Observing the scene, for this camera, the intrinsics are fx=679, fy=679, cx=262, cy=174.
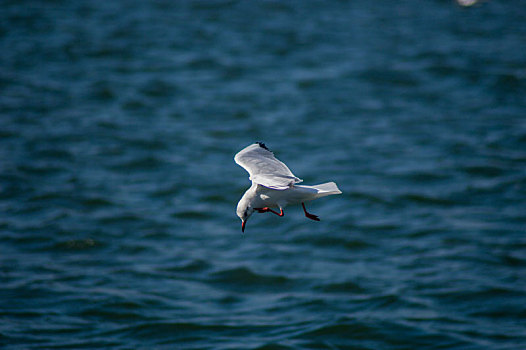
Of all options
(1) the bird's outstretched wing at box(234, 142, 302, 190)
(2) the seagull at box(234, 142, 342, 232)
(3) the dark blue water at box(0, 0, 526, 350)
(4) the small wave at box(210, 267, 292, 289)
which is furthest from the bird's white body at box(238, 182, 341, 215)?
(4) the small wave at box(210, 267, 292, 289)

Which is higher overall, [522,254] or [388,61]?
[388,61]

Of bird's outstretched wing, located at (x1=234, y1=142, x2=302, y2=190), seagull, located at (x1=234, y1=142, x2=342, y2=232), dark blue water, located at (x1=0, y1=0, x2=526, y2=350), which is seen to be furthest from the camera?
dark blue water, located at (x1=0, y1=0, x2=526, y2=350)

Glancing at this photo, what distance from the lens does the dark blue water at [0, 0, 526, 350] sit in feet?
33.4

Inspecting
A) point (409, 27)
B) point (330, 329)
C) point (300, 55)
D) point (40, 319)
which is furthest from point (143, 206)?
point (409, 27)

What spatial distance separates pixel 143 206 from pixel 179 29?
928cm

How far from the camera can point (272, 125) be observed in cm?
1722

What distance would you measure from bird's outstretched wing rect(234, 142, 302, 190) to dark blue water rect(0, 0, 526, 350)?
3871mm

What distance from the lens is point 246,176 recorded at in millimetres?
15414

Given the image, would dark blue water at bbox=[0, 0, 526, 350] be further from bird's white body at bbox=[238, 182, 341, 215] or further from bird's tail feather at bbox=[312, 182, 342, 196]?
bird's tail feather at bbox=[312, 182, 342, 196]

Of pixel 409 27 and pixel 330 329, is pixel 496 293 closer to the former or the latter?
pixel 330 329

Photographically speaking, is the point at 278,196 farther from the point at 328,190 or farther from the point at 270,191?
the point at 328,190

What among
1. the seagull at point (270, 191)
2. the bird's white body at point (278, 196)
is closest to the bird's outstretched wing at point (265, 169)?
the seagull at point (270, 191)

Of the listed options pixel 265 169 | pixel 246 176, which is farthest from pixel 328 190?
pixel 246 176

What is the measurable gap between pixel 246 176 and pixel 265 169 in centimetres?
972
